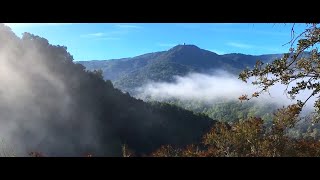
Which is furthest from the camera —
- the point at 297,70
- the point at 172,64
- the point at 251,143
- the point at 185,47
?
the point at 185,47

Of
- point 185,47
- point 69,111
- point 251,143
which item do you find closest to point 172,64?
point 185,47

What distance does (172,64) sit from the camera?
9375cm

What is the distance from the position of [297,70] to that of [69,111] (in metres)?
31.5

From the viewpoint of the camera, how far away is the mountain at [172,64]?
86000 mm

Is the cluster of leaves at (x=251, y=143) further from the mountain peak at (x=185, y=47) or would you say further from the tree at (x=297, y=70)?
the mountain peak at (x=185, y=47)

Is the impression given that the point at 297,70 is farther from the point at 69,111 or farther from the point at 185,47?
the point at 185,47

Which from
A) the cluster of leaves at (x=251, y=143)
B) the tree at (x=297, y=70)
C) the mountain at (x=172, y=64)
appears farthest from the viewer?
the mountain at (x=172, y=64)

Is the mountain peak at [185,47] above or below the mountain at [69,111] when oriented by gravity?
above

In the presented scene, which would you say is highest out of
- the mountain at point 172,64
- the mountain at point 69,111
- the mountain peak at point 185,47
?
the mountain peak at point 185,47

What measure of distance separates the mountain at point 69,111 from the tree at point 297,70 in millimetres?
23986

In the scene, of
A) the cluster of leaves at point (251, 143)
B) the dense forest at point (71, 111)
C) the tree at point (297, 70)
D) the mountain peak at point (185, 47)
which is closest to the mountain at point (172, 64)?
the mountain peak at point (185, 47)
